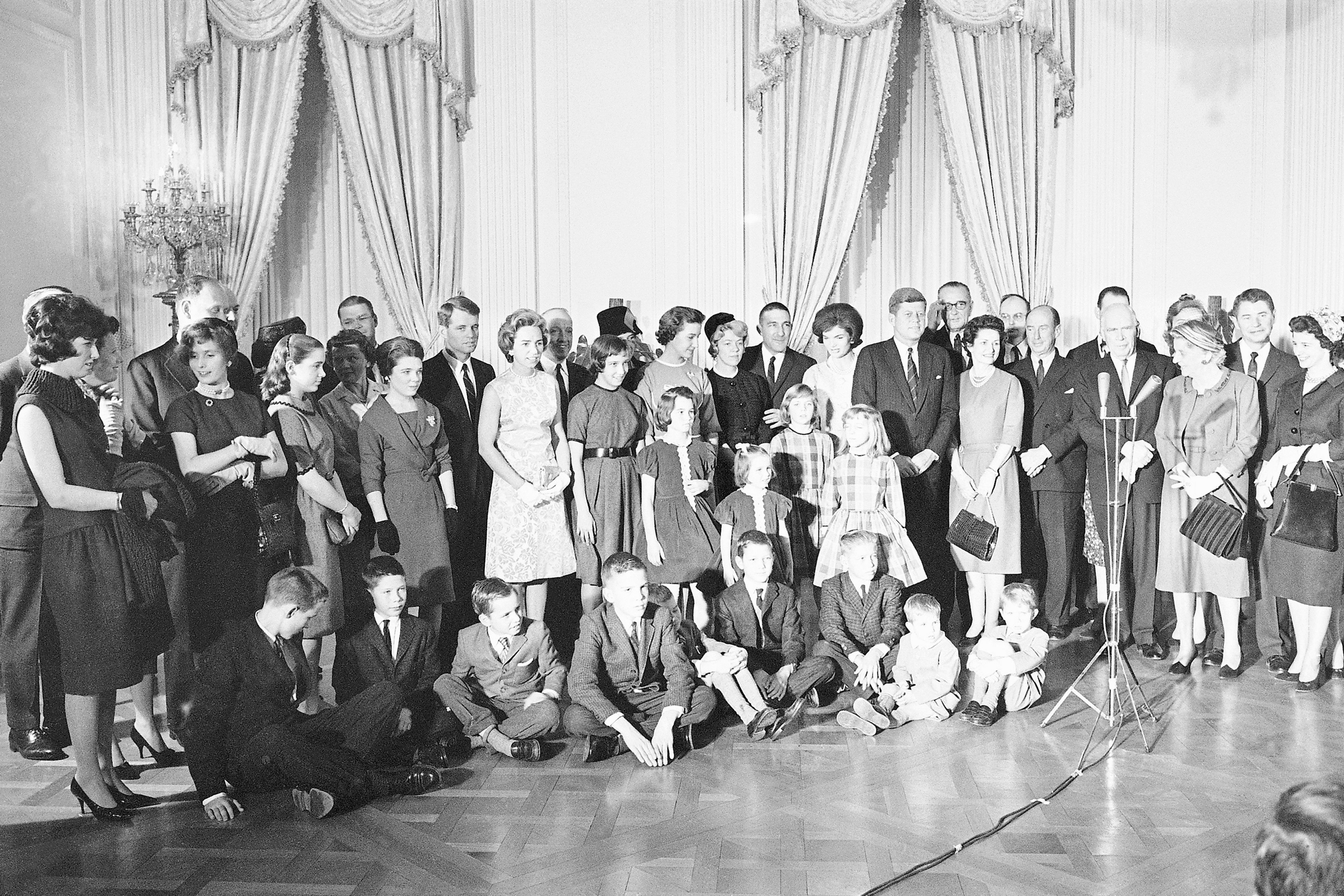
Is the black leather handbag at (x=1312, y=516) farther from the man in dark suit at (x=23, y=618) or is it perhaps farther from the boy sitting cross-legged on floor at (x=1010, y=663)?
the man in dark suit at (x=23, y=618)

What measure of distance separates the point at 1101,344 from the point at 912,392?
873 mm

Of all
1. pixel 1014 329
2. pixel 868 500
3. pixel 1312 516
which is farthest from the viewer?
pixel 1014 329

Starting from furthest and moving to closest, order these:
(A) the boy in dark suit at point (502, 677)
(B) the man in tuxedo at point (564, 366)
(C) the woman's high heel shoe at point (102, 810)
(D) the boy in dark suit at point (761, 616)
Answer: (B) the man in tuxedo at point (564, 366)
(D) the boy in dark suit at point (761, 616)
(A) the boy in dark suit at point (502, 677)
(C) the woman's high heel shoe at point (102, 810)

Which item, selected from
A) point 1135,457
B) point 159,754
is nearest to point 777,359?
point 1135,457

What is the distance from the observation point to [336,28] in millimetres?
6852

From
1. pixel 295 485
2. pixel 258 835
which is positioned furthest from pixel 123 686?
pixel 295 485

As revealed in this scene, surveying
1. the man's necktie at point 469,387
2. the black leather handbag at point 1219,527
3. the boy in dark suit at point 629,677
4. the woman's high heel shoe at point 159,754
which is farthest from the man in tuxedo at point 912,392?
the woman's high heel shoe at point 159,754

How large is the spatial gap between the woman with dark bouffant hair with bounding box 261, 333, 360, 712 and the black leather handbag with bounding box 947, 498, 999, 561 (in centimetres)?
242

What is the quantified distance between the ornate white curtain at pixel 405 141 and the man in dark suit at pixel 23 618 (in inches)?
125

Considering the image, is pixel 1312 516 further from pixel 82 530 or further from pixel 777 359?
pixel 82 530

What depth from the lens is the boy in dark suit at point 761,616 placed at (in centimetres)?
448

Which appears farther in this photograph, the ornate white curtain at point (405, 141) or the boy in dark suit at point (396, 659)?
the ornate white curtain at point (405, 141)

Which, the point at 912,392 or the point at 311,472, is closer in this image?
the point at 311,472

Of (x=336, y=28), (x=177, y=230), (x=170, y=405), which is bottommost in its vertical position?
(x=170, y=405)
